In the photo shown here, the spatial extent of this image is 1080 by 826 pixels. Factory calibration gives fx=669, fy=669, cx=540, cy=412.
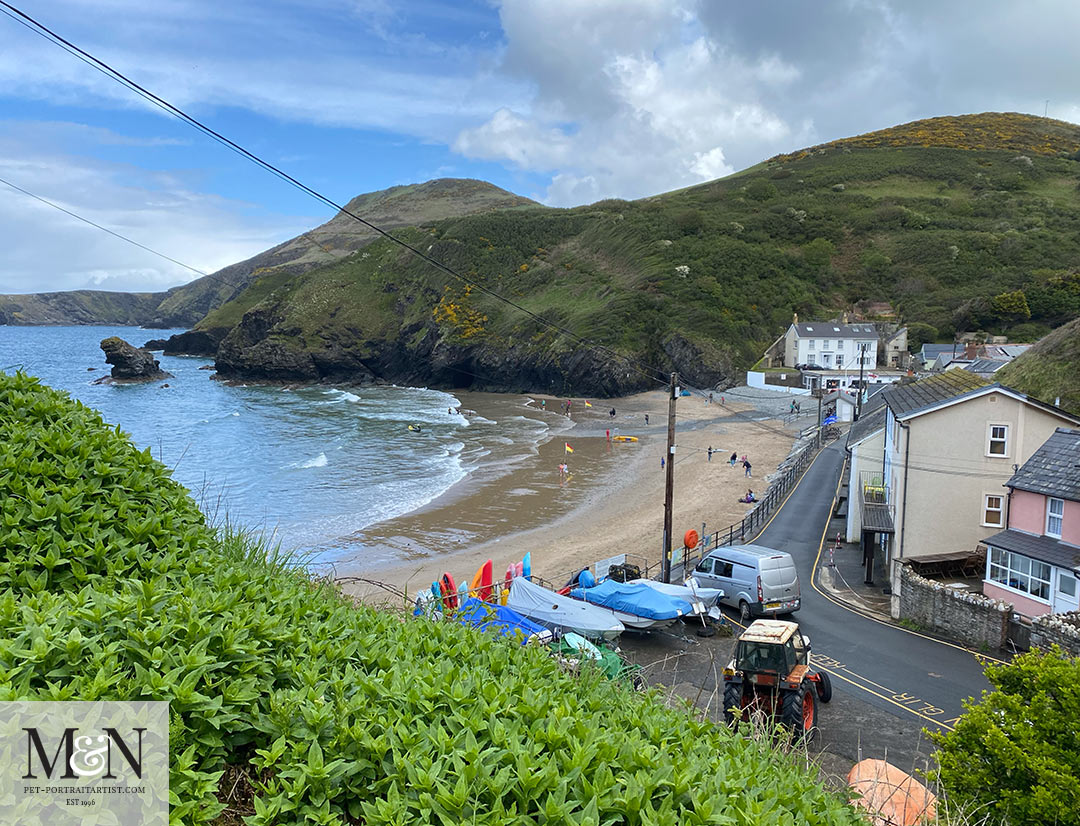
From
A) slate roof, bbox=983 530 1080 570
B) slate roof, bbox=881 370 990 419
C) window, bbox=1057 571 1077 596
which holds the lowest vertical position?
window, bbox=1057 571 1077 596

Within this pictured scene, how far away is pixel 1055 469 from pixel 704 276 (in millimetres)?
89921

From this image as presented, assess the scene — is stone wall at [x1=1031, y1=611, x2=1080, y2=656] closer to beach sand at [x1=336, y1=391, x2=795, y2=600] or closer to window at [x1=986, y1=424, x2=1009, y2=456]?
window at [x1=986, y1=424, x2=1009, y2=456]

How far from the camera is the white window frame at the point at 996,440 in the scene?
20.5 meters

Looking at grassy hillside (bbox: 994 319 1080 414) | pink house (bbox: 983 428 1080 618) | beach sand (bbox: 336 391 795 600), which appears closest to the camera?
pink house (bbox: 983 428 1080 618)

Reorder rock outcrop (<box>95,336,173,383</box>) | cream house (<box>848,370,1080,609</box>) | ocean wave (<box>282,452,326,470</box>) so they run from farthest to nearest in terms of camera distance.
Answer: rock outcrop (<box>95,336,173,383</box>) → ocean wave (<box>282,452,326,470</box>) → cream house (<box>848,370,1080,609</box>)

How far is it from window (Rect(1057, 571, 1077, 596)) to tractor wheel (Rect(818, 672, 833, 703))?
23.1ft

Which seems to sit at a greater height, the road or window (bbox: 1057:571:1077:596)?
window (bbox: 1057:571:1077:596)

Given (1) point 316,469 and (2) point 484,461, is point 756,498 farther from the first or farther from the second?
(1) point 316,469

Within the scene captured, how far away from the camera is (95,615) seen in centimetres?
377

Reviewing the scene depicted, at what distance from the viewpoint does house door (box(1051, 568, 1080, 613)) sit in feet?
51.6

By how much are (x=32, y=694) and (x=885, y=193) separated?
6098 inches

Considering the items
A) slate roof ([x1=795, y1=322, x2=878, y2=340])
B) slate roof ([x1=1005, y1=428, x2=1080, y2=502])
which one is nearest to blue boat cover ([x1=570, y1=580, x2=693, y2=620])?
slate roof ([x1=1005, y1=428, x2=1080, y2=502])

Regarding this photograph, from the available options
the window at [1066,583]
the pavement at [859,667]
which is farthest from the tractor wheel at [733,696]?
the window at [1066,583]

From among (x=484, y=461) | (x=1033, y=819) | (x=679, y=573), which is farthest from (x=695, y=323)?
(x=1033, y=819)
